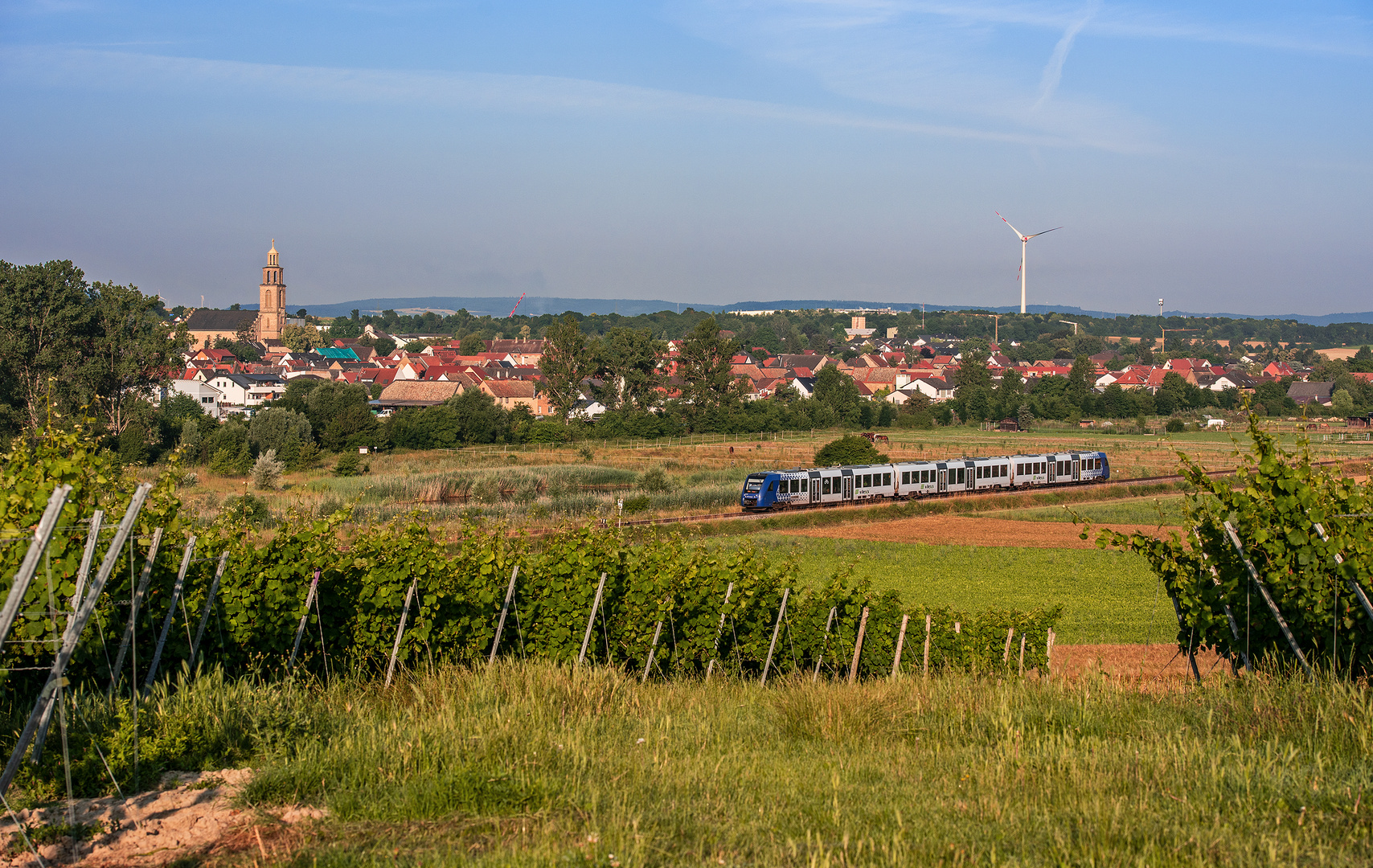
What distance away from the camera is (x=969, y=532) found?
40.8 meters

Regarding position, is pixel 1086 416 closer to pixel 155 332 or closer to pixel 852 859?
pixel 155 332

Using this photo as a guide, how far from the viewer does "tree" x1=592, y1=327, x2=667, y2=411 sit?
8625 cm

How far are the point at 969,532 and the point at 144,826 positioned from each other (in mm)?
37973

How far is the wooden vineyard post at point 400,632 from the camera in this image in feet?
34.3

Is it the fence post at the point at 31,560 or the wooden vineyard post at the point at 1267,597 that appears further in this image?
the wooden vineyard post at the point at 1267,597

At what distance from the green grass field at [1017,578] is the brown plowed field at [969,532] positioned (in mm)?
1265

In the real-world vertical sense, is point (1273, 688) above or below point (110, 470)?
below

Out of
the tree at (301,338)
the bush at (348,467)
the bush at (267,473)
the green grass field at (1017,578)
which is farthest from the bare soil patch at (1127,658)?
the tree at (301,338)

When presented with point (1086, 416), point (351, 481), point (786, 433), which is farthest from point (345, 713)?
point (1086, 416)

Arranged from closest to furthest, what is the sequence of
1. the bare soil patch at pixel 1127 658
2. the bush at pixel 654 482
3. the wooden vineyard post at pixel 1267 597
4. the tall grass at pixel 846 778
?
the tall grass at pixel 846 778 → the wooden vineyard post at pixel 1267 597 → the bare soil patch at pixel 1127 658 → the bush at pixel 654 482

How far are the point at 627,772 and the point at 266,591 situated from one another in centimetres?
535

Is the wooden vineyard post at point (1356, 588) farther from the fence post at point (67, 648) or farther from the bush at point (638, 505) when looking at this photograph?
the bush at point (638, 505)

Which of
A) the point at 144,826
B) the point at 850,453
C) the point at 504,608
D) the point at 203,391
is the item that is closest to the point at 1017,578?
the point at 504,608

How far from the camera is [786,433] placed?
87.6m
